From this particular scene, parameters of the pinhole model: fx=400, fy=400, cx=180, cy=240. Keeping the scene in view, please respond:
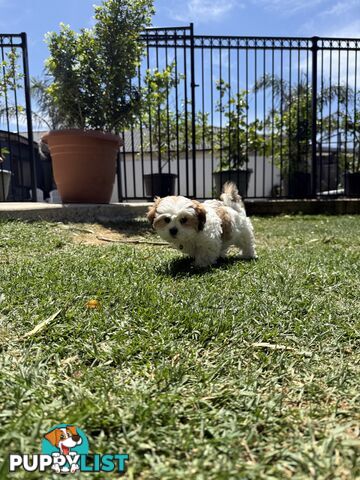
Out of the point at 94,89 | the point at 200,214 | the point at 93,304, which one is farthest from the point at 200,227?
the point at 94,89

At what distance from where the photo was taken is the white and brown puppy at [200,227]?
3059mm

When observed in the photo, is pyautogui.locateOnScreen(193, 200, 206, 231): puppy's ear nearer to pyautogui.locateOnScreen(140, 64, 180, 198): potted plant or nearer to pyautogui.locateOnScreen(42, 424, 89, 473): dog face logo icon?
pyautogui.locateOnScreen(42, 424, 89, 473): dog face logo icon

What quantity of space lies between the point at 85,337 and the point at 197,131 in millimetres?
8213

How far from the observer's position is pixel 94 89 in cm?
585

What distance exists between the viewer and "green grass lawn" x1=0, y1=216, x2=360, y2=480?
1.09m

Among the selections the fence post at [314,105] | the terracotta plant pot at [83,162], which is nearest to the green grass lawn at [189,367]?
the terracotta plant pot at [83,162]

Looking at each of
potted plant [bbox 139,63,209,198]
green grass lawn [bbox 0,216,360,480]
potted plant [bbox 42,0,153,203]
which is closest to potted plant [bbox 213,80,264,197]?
potted plant [bbox 139,63,209,198]

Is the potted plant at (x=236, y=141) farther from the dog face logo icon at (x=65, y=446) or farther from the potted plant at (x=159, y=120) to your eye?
the dog face logo icon at (x=65, y=446)

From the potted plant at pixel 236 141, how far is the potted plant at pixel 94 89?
317 cm

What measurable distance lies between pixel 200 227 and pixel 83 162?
324 centimetres

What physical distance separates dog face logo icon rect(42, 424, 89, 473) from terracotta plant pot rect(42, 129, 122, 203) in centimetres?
504

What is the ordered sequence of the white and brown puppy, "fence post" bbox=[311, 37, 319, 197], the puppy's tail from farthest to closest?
"fence post" bbox=[311, 37, 319, 197], the puppy's tail, the white and brown puppy

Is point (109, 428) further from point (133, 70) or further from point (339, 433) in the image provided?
point (133, 70)

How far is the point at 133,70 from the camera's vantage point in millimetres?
5902
